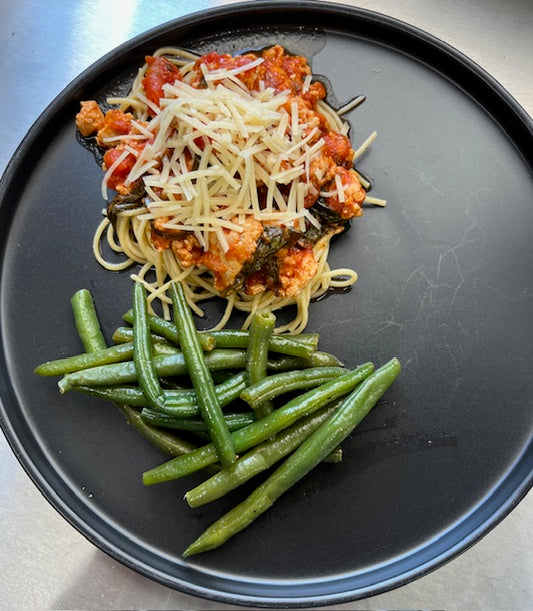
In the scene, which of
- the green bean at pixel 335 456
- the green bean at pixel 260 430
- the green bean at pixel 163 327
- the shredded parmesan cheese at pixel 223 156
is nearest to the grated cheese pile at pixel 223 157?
the shredded parmesan cheese at pixel 223 156

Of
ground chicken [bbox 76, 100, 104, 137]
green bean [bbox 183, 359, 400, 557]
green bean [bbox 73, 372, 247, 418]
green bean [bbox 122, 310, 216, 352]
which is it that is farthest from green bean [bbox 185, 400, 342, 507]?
ground chicken [bbox 76, 100, 104, 137]

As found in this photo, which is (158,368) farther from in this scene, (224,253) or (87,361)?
(224,253)

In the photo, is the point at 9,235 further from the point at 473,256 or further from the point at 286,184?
the point at 473,256

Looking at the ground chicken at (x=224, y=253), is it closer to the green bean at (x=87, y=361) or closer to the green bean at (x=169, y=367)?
the green bean at (x=169, y=367)

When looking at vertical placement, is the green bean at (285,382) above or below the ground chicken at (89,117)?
below

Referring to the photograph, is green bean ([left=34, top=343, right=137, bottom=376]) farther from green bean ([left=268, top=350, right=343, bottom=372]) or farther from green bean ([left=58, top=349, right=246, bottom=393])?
green bean ([left=268, top=350, right=343, bottom=372])

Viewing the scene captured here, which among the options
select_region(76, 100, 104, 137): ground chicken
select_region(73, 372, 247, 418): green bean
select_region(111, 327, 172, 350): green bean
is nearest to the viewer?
select_region(73, 372, 247, 418): green bean

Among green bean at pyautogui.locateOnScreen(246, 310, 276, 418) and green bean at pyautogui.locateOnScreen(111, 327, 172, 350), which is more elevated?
green bean at pyautogui.locateOnScreen(111, 327, 172, 350)
